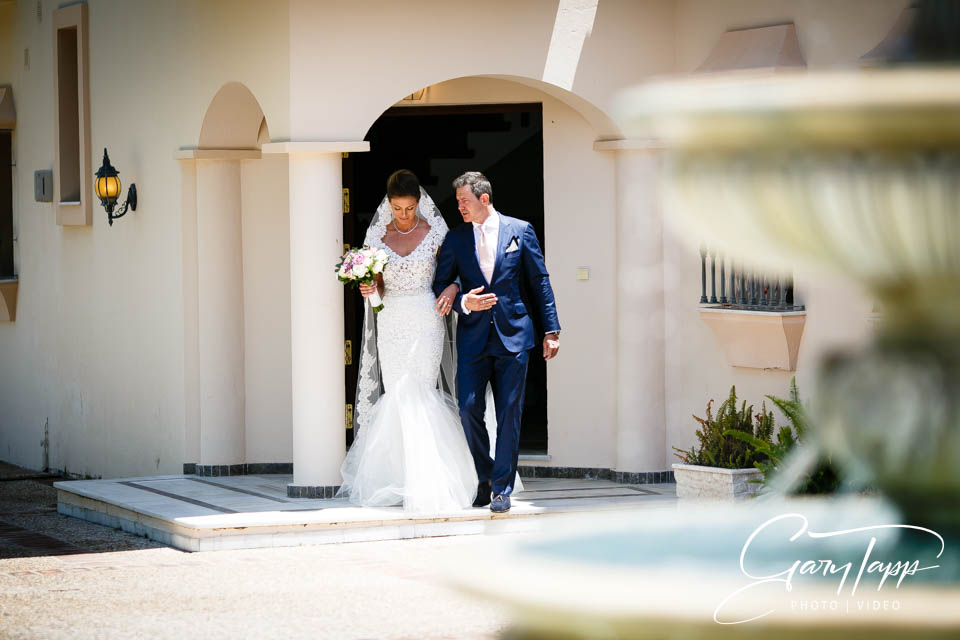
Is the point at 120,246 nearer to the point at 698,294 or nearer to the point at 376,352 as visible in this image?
the point at 376,352

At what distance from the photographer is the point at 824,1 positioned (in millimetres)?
9773

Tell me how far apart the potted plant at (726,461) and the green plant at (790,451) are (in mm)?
36

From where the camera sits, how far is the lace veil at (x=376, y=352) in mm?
10023

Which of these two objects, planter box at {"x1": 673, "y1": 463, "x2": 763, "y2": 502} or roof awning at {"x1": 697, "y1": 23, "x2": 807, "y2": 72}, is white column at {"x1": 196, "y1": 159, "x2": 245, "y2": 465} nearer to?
roof awning at {"x1": 697, "y1": 23, "x2": 807, "y2": 72}

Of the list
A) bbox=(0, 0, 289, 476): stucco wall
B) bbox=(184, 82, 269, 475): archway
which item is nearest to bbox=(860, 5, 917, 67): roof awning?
bbox=(0, 0, 289, 476): stucco wall

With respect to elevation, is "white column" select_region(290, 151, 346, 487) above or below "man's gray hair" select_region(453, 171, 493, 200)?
below

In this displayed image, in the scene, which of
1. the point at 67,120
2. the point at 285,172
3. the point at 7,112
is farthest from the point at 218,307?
the point at 7,112

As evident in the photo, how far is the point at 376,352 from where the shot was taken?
10.3 m

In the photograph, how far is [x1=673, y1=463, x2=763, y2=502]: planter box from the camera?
9070 millimetres

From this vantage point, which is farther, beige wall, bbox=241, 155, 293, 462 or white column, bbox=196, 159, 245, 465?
beige wall, bbox=241, 155, 293, 462

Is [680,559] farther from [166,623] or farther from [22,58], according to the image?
[22,58]

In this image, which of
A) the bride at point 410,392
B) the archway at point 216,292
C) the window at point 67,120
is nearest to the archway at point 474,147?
the archway at point 216,292

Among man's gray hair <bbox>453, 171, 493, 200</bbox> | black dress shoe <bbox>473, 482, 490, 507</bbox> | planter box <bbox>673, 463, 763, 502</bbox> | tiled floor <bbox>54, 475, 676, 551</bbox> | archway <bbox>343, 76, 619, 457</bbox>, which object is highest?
archway <bbox>343, 76, 619, 457</bbox>

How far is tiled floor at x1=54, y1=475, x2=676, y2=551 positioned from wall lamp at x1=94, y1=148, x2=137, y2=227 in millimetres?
2782
